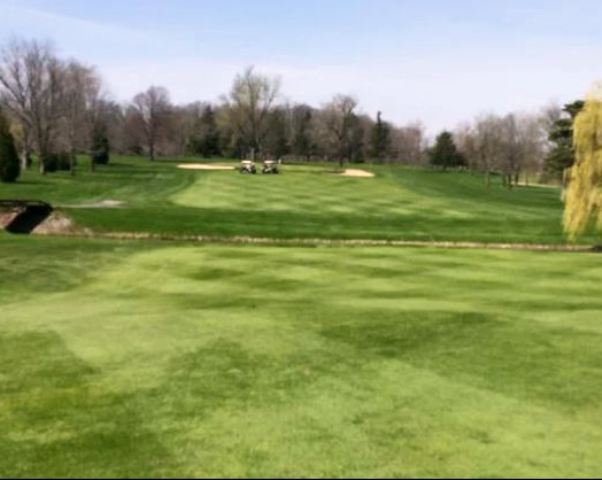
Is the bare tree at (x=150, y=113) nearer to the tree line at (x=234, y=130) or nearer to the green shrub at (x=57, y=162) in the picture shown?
the tree line at (x=234, y=130)

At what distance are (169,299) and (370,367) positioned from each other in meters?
7.59

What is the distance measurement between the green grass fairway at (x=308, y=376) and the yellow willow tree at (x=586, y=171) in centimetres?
1082

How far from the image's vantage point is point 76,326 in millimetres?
12641

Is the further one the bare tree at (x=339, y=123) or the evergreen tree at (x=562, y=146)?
the bare tree at (x=339, y=123)

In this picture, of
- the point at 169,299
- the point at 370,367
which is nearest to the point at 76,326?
the point at 169,299

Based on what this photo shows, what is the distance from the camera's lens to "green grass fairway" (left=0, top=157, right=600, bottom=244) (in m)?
37.3

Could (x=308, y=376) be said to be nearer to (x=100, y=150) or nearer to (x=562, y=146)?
(x=562, y=146)

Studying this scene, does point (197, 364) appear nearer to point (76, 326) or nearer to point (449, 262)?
point (76, 326)

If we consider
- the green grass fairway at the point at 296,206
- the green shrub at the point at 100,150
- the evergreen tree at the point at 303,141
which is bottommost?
the green grass fairway at the point at 296,206

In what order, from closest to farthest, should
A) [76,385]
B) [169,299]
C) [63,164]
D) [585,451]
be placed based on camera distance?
[585,451]
[76,385]
[169,299]
[63,164]

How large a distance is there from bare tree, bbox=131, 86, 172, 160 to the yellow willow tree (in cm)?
10816

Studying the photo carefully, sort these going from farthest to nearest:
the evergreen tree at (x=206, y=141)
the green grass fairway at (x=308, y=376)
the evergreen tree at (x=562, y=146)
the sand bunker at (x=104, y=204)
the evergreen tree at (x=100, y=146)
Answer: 1. the evergreen tree at (x=206, y=141)
2. the evergreen tree at (x=100, y=146)
3. the evergreen tree at (x=562, y=146)
4. the sand bunker at (x=104, y=204)
5. the green grass fairway at (x=308, y=376)

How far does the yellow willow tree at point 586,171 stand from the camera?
28.3 metres

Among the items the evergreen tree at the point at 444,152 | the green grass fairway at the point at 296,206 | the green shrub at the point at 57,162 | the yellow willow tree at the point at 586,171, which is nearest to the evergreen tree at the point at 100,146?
the green shrub at the point at 57,162
